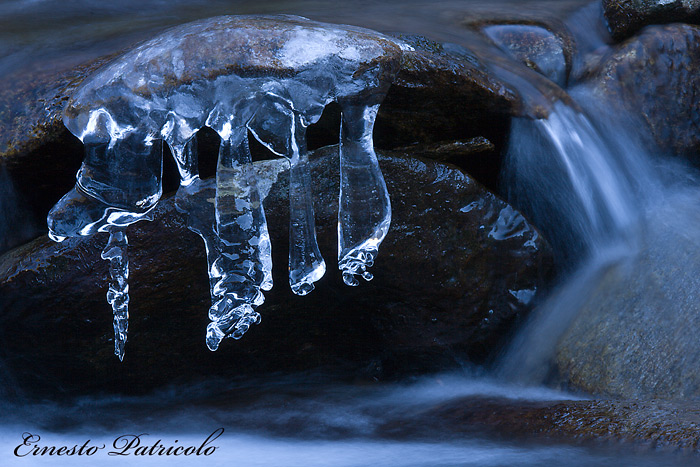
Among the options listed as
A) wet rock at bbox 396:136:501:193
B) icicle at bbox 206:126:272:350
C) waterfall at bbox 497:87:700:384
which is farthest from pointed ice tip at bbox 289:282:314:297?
waterfall at bbox 497:87:700:384

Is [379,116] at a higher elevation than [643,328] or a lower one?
higher

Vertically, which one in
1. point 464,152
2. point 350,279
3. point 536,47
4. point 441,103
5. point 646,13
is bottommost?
point 350,279

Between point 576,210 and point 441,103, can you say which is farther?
point 576,210

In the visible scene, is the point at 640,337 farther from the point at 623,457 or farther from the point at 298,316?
the point at 298,316

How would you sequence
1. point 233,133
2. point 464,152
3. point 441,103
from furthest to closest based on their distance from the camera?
1. point 464,152
2. point 441,103
3. point 233,133

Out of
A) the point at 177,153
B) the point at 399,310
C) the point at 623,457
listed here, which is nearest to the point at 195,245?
the point at 177,153

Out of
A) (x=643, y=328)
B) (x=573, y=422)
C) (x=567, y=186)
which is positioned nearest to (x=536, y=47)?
(x=567, y=186)

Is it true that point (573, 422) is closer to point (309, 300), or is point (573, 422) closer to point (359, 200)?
point (359, 200)

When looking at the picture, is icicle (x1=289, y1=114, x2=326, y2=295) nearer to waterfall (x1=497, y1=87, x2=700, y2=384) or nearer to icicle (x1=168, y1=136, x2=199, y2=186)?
icicle (x1=168, y1=136, x2=199, y2=186)
